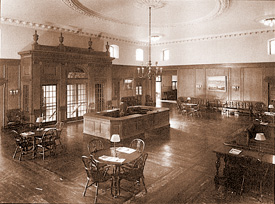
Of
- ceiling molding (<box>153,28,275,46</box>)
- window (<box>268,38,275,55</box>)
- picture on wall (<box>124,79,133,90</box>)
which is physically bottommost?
picture on wall (<box>124,79,133,90</box>)

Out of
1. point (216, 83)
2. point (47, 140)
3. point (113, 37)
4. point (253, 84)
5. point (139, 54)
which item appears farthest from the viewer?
point (139, 54)

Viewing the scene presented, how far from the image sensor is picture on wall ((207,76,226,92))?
674 inches

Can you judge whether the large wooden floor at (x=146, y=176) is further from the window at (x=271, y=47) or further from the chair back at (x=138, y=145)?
the window at (x=271, y=47)

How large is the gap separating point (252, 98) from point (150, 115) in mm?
8997

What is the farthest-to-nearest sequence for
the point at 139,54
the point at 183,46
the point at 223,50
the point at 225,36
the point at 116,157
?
the point at 139,54
the point at 183,46
the point at 223,50
the point at 225,36
the point at 116,157

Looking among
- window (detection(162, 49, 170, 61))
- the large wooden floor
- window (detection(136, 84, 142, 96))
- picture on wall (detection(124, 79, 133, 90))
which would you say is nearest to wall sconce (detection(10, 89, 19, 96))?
the large wooden floor

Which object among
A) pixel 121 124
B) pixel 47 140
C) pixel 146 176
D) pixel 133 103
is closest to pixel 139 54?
pixel 133 103

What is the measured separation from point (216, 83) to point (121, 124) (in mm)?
10826

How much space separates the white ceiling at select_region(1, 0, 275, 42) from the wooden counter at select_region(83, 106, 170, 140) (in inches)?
189

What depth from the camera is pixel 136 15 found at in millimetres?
11594

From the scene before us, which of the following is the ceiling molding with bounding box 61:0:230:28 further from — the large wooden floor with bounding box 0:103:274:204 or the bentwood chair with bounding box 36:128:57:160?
the large wooden floor with bounding box 0:103:274:204

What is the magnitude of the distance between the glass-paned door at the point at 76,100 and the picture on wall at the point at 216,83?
9486mm

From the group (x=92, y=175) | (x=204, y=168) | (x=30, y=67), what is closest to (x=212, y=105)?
(x=204, y=168)

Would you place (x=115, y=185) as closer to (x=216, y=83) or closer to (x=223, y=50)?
(x=216, y=83)
